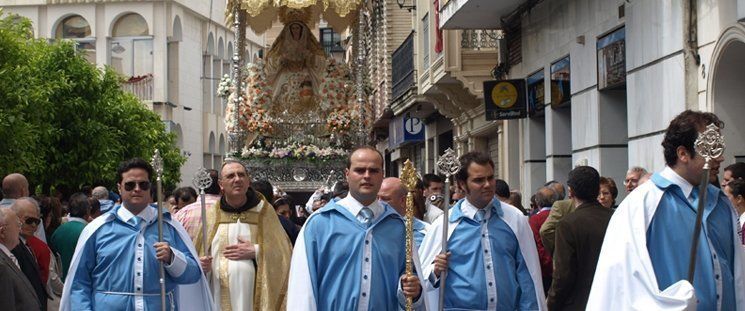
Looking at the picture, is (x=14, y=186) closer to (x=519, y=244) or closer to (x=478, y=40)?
(x=519, y=244)

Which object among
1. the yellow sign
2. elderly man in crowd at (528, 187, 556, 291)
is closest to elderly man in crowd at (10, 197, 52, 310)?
elderly man in crowd at (528, 187, 556, 291)

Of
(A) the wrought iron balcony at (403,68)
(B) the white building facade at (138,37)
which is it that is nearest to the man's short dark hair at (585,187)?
(A) the wrought iron balcony at (403,68)

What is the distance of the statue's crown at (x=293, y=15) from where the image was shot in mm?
19969

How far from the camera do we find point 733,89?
13.1m

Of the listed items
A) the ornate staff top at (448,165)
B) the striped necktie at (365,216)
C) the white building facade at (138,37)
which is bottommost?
the striped necktie at (365,216)

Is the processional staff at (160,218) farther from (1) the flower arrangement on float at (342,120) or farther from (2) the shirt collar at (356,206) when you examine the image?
(1) the flower arrangement on float at (342,120)

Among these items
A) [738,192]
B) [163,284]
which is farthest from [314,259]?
[738,192]

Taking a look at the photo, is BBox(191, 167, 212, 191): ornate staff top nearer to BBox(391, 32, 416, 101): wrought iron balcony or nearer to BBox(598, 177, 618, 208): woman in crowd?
BBox(598, 177, 618, 208): woman in crowd

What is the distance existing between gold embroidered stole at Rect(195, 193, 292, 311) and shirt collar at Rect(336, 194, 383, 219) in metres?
2.27

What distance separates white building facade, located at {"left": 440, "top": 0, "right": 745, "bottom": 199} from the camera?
13.2m

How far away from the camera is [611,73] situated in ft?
55.7

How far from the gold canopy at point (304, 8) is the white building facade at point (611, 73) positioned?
2037 millimetres

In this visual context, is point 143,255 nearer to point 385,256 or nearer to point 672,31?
point 385,256

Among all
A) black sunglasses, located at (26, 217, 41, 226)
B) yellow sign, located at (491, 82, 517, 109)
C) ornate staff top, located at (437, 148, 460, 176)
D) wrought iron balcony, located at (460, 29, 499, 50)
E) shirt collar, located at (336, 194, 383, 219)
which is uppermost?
wrought iron balcony, located at (460, 29, 499, 50)
